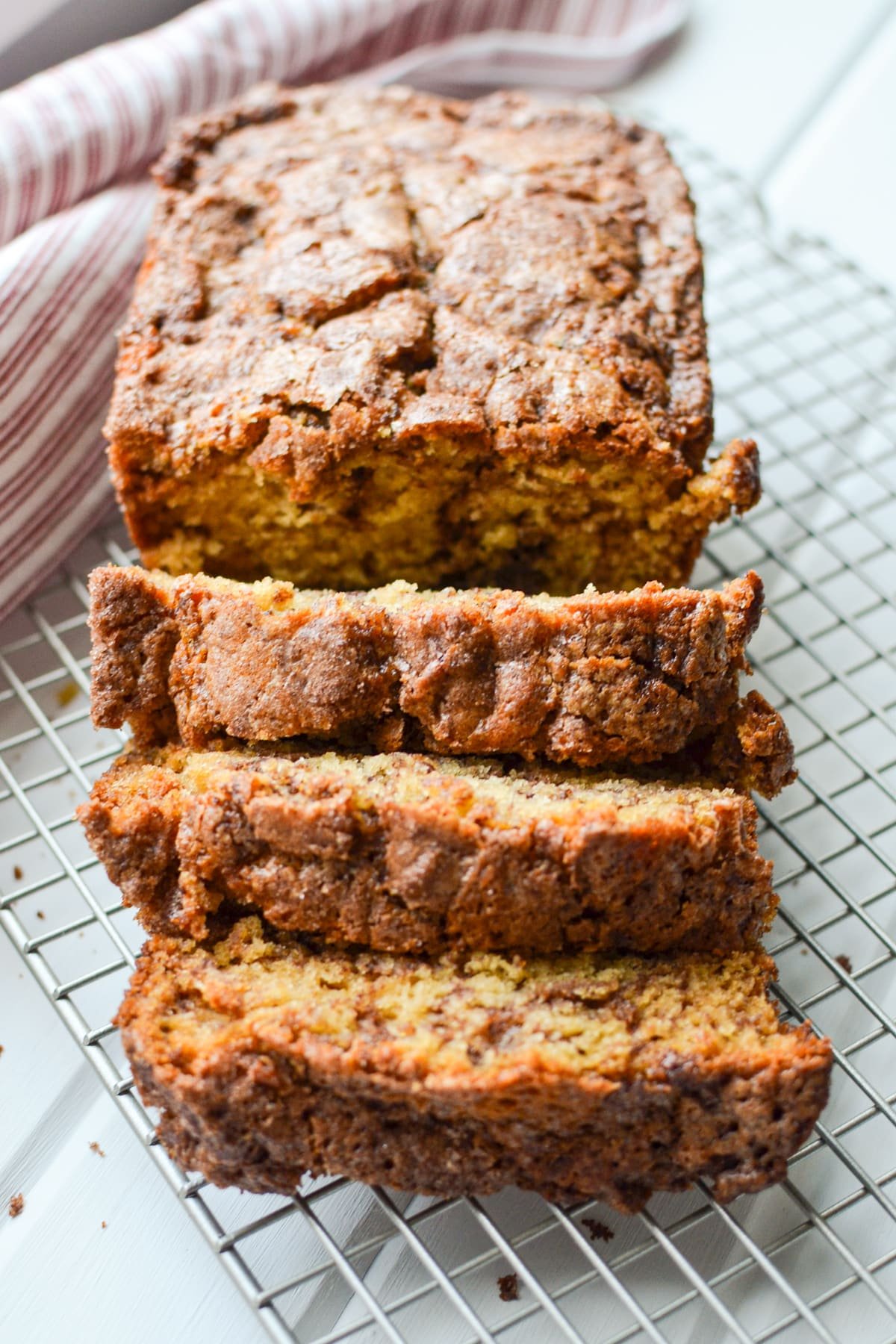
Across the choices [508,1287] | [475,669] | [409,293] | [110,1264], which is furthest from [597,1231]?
[409,293]

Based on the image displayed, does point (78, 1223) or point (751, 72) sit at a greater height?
point (751, 72)

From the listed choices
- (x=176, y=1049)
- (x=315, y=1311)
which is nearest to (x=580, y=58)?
(x=176, y=1049)

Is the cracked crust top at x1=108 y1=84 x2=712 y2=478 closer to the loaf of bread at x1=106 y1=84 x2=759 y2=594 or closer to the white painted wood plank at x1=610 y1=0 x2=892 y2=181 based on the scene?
the loaf of bread at x1=106 y1=84 x2=759 y2=594

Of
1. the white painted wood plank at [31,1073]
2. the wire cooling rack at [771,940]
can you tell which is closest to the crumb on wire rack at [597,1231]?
the wire cooling rack at [771,940]

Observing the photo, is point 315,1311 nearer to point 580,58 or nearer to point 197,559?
point 197,559

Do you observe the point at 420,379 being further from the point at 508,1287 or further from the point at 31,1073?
the point at 508,1287

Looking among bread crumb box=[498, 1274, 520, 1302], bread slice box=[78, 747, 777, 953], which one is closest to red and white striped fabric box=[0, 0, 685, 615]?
bread slice box=[78, 747, 777, 953]

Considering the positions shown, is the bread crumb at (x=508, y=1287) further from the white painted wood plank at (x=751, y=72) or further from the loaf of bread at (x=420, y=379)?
the white painted wood plank at (x=751, y=72)
